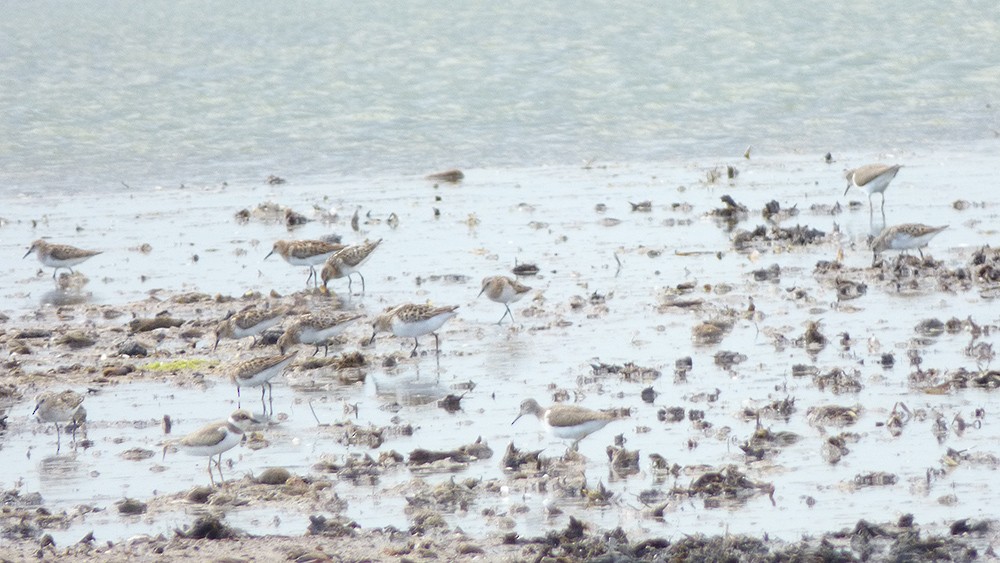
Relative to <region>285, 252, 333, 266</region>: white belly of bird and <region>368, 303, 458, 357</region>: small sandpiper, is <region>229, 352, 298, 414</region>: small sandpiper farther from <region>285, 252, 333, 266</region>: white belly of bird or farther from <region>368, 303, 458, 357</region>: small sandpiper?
<region>285, 252, 333, 266</region>: white belly of bird

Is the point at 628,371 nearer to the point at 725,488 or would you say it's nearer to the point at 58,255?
the point at 725,488

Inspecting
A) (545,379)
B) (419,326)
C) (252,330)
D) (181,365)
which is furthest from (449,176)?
(545,379)

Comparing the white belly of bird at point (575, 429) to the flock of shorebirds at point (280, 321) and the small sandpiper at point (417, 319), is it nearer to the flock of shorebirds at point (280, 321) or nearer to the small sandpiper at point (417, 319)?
the flock of shorebirds at point (280, 321)

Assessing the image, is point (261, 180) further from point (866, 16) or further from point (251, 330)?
point (866, 16)

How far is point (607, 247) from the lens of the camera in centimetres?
1819

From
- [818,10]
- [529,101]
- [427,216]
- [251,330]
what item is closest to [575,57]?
[529,101]

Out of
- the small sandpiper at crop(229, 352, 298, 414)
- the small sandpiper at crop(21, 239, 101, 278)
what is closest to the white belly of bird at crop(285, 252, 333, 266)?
the small sandpiper at crop(21, 239, 101, 278)

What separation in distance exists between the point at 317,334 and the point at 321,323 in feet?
0.37

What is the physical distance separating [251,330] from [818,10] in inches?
1198

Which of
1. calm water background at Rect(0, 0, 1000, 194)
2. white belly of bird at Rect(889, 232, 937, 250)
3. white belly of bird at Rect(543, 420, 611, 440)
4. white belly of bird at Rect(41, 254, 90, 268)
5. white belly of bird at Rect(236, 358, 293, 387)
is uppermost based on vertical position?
calm water background at Rect(0, 0, 1000, 194)

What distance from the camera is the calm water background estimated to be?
1070 inches

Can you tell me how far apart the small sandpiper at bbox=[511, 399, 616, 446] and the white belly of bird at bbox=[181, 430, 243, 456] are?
2152 millimetres

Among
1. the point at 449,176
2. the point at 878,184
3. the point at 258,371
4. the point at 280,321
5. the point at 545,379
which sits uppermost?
the point at 449,176

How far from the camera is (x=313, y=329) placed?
14031 mm
